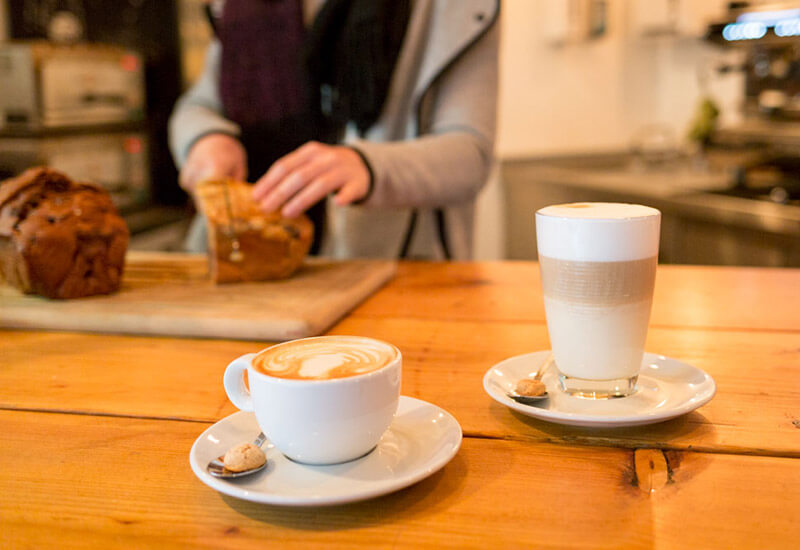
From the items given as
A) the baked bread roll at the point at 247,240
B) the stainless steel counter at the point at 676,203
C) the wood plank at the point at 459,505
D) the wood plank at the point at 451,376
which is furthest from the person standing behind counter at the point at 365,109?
the stainless steel counter at the point at 676,203

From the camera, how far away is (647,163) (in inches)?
140

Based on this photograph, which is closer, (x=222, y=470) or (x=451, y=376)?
(x=222, y=470)

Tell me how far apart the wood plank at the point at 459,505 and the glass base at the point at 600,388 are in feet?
0.29

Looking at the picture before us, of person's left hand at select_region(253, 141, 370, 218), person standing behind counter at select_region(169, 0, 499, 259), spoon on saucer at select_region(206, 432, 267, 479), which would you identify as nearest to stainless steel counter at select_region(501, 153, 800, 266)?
person standing behind counter at select_region(169, 0, 499, 259)

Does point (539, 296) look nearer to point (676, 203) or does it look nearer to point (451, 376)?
point (451, 376)

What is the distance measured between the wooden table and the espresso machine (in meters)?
1.79

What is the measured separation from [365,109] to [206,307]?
2.50ft

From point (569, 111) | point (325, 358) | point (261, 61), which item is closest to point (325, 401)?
point (325, 358)

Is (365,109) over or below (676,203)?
over

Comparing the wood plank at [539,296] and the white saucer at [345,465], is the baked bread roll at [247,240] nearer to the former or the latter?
the wood plank at [539,296]

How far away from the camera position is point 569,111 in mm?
3631

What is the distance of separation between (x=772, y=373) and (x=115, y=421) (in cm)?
65

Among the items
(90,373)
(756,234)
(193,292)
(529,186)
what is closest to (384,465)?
(90,373)

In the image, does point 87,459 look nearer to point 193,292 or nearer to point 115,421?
point 115,421
